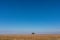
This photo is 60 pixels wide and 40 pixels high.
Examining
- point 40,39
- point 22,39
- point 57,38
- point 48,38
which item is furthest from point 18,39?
point 57,38

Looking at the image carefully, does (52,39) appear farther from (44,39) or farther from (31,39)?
(31,39)

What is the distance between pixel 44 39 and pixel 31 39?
1.21m

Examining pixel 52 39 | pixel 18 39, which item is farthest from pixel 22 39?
pixel 52 39

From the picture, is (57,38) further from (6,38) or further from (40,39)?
(6,38)

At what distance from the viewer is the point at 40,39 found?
10.4 m

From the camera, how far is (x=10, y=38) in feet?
34.5

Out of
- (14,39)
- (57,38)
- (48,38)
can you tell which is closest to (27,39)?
(14,39)

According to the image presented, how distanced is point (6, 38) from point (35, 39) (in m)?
2.69

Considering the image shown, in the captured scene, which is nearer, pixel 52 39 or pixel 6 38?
pixel 52 39

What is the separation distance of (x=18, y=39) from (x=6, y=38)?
1115mm

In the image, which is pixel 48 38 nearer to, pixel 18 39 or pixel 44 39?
pixel 44 39

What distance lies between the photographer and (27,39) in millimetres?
10586

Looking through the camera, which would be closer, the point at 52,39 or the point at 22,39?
the point at 52,39

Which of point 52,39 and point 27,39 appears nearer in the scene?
point 52,39
